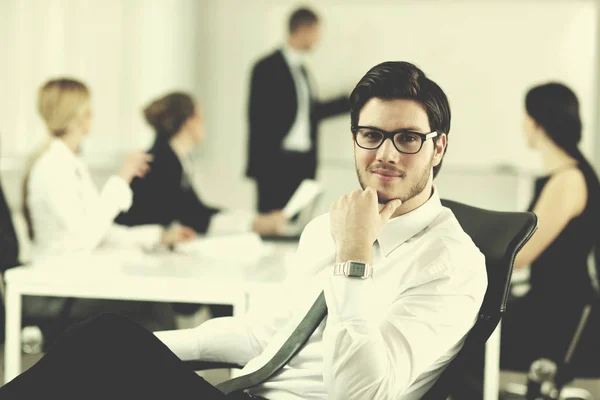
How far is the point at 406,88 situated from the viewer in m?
1.55

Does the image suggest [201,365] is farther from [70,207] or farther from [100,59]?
[100,59]

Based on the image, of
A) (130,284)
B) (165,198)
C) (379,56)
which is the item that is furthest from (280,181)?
(130,284)

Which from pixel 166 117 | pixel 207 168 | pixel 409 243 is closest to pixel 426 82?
pixel 409 243

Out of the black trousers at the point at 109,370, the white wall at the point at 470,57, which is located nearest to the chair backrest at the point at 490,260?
the black trousers at the point at 109,370

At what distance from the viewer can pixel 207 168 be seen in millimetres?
5965

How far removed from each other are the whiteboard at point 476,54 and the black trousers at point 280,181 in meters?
0.59

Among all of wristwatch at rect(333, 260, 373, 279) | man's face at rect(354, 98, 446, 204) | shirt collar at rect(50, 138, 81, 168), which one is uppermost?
man's face at rect(354, 98, 446, 204)

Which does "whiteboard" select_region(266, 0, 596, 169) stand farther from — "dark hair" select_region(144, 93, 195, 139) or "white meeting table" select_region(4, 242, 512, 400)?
"white meeting table" select_region(4, 242, 512, 400)

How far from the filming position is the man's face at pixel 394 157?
1.57 m

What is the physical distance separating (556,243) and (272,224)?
43.2 inches

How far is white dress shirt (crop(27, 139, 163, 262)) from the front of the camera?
8.95 feet

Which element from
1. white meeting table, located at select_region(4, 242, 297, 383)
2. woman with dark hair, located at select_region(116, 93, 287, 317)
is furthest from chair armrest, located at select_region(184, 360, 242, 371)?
woman with dark hair, located at select_region(116, 93, 287, 317)

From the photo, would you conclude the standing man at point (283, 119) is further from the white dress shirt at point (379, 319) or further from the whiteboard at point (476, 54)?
the white dress shirt at point (379, 319)

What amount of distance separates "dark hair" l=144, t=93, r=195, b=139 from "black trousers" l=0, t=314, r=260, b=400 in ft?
6.41
